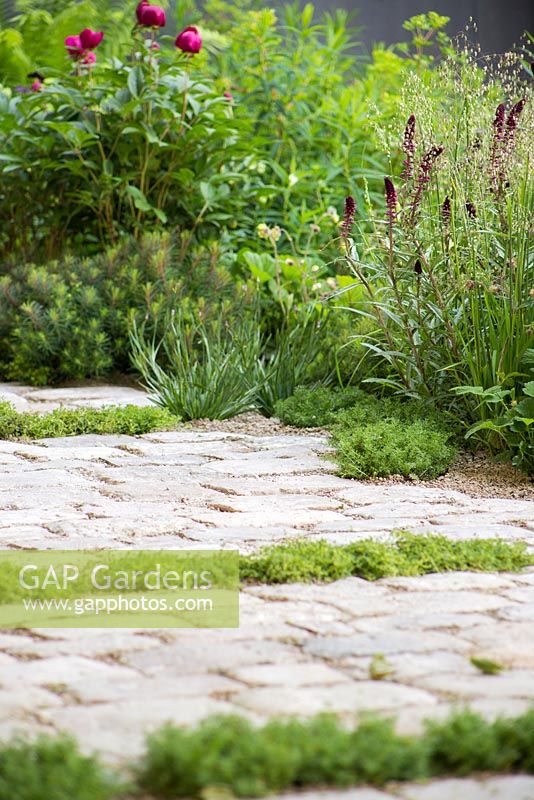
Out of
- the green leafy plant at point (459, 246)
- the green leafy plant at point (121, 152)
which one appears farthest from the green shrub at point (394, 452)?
the green leafy plant at point (121, 152)

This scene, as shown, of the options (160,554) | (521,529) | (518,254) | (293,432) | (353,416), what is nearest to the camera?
(160,554)

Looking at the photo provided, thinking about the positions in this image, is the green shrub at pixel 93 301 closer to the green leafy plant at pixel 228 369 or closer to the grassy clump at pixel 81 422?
the green leafy plant at pixel 228 369

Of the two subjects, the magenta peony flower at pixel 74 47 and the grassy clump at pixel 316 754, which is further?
the magenta peony flower at pixel 74 47

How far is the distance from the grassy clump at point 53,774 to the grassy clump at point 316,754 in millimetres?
84

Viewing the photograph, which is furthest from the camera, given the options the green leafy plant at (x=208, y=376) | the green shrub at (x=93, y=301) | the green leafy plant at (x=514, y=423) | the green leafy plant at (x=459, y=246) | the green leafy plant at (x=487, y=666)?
the green shrub at (x=93, y=301)

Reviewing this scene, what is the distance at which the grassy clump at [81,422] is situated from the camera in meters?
4.77

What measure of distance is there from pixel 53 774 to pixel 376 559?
1.38 meters

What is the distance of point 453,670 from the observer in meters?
2.11

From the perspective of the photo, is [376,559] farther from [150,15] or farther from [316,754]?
[150,15]

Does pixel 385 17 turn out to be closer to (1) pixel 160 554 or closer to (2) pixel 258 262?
(2) pixel 258 262

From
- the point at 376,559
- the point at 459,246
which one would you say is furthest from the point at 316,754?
the point at 459,246

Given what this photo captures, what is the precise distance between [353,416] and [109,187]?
2624 millimetres

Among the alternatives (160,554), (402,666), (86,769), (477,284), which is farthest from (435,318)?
(86,769)

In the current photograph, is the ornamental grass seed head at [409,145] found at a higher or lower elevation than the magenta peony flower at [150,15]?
lower
